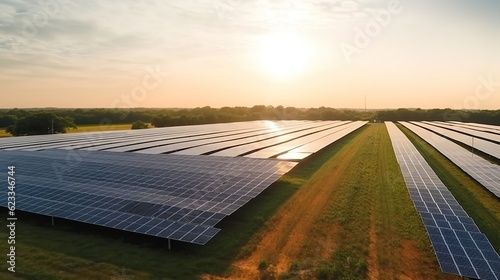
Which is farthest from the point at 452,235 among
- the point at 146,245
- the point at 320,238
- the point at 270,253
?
the point at 146,245

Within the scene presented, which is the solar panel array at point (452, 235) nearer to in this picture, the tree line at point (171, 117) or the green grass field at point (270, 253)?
the green grass field at point (270, 253)

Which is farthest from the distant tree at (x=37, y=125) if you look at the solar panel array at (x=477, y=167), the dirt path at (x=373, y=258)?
the solar panel array at (x=477, y=167)

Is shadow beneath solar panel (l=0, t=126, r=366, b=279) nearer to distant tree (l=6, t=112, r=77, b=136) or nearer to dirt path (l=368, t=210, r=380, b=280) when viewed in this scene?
dirt path (l=368, t=210, r=380, b=280)

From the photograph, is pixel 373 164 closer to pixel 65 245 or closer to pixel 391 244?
pixel 391 244

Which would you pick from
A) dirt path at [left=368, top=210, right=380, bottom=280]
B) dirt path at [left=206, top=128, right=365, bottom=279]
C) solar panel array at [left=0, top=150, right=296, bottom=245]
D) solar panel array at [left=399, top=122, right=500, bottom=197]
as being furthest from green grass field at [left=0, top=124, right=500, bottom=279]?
solar panel array at [left=399, top=122, right=500, bottom=197]

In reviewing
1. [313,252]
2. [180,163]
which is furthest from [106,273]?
[180,163]

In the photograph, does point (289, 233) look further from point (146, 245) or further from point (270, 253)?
point (146, 245)
